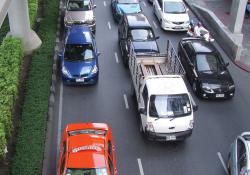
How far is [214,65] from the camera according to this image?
63.0 ft

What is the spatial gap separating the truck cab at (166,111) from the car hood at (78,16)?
9.46 m

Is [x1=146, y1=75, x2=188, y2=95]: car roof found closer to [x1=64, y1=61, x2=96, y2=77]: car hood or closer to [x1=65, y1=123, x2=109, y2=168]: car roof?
[x1=65, y1=123, x2=109, y2=168]: car roof

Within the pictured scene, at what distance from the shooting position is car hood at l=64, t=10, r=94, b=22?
78.2 feet

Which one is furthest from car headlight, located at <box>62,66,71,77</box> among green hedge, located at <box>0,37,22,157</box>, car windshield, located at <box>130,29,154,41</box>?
car windshield, located at <box>130,29,154,41</box>

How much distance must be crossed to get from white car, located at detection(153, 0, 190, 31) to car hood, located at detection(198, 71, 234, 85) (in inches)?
261

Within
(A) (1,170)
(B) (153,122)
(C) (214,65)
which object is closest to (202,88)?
(C) (214,65)

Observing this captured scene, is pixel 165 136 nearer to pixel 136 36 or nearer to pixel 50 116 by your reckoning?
pixel 50 116

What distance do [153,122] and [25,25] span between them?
9.91m

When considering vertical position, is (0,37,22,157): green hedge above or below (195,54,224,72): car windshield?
above

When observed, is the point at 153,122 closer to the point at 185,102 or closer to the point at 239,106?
the point at 185,102

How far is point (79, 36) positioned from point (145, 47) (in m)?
3.30

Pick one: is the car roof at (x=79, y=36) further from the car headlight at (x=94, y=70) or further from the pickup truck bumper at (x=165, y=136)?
the pickup truck bumper at (x=165, y=136)

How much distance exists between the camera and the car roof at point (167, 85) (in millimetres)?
15367

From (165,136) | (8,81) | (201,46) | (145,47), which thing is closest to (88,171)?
(165,136)
